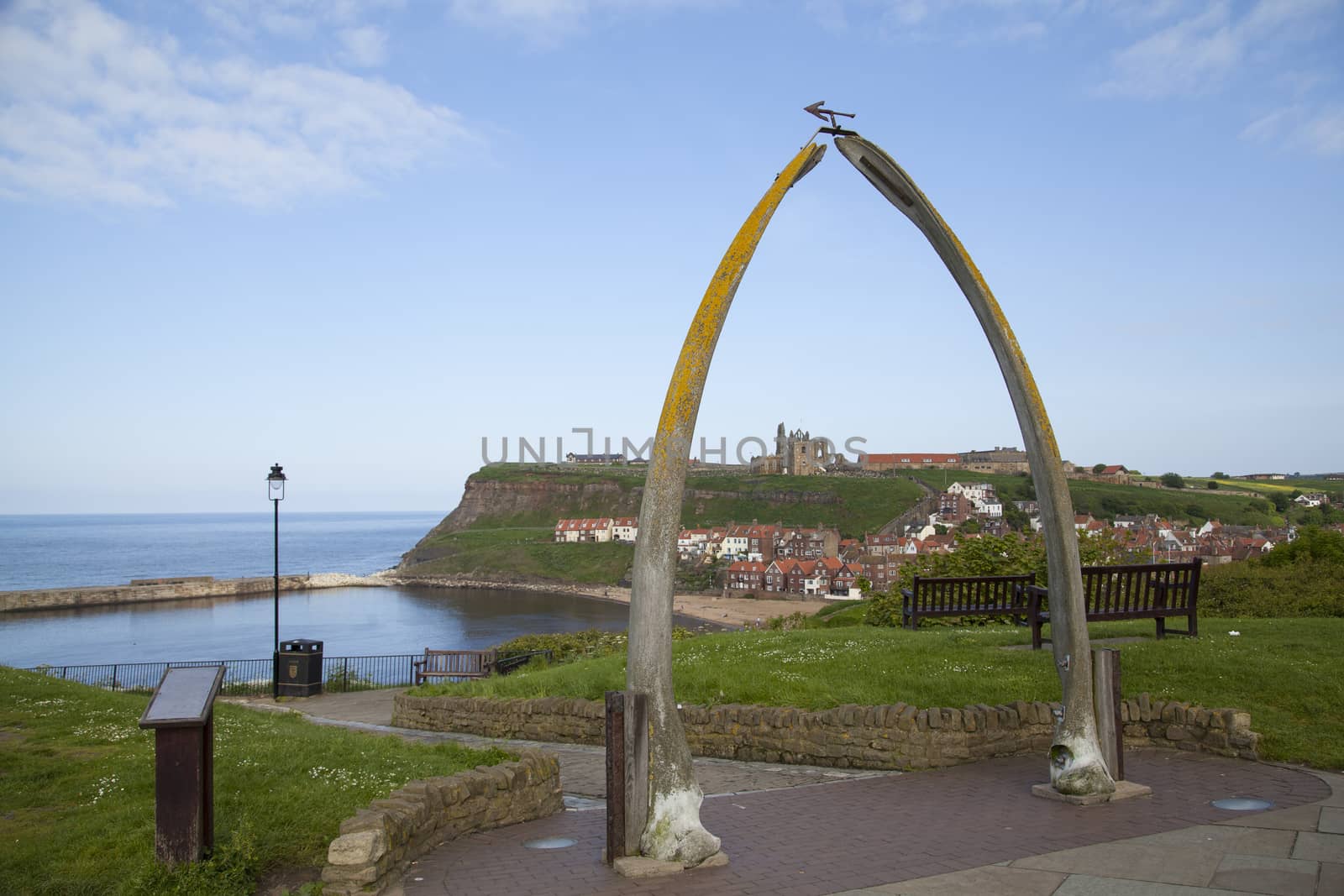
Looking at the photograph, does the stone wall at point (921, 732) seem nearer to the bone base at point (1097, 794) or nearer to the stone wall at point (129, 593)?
the bone base at point (1097, 794)

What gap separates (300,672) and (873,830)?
636 inches

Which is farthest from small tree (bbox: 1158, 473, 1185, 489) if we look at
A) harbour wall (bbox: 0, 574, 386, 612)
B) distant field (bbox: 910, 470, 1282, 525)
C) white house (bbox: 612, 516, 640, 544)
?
harbour wall (bbox: 0, 574, 386, 612)

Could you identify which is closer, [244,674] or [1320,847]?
[1320,847]

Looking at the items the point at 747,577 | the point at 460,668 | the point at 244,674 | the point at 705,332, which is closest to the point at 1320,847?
the point at 705,332

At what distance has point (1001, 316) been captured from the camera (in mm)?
7160

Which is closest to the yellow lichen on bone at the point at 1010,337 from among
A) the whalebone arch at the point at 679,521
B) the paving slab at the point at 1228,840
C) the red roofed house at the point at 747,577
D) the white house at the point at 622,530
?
the whalebone arch at the point at 679,521

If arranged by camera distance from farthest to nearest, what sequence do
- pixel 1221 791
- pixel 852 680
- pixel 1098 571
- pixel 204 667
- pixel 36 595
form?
pixel 36 595, pixel 1098 571, pixel 852 680, pixel 1221 791, pixel 204 667

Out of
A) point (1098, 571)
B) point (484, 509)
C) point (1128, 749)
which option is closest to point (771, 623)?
point (1098, 571)

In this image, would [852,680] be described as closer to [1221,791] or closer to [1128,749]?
[1128,749]

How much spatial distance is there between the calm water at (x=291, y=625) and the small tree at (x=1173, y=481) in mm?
105226

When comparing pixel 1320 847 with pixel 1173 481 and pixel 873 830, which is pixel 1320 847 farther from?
pixel 1173 481

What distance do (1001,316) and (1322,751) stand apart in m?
4.80

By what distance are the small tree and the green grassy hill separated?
42932 millimetres

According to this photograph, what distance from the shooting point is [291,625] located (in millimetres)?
72625
